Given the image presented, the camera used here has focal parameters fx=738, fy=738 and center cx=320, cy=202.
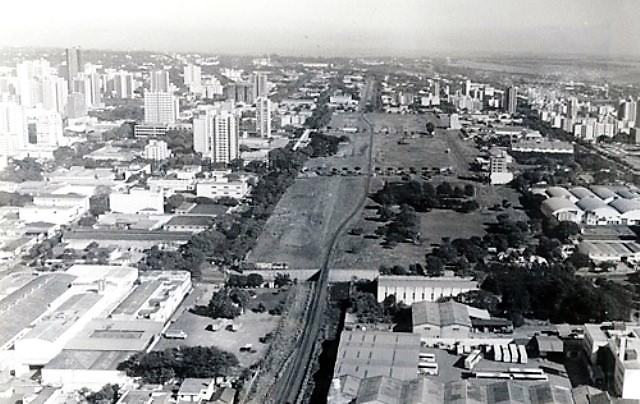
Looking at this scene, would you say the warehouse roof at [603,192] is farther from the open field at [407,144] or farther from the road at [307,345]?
the road at [307,345]

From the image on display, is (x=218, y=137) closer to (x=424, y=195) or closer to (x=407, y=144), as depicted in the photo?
(x=407, y=144)

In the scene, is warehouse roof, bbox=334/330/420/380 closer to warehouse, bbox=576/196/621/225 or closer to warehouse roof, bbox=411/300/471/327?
warehouse roof, bbox=411/300/471/327

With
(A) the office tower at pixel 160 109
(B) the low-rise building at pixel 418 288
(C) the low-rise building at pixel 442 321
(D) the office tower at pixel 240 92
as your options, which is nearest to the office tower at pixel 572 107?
(B) the low-rise building at pixel 418 288

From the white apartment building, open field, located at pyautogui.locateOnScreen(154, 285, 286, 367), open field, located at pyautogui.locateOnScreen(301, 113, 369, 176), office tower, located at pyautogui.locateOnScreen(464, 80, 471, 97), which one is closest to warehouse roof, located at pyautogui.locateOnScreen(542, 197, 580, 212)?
open field, located at pyautogui.locateOnScreen(301, 113, 369, 176)

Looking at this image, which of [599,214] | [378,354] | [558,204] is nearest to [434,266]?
[378,354]

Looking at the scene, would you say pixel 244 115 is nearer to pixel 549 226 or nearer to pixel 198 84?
pixel 198 84

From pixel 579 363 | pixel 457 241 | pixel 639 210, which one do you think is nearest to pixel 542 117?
pixel 639 210
